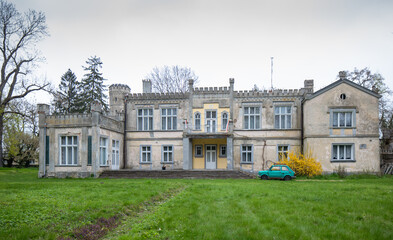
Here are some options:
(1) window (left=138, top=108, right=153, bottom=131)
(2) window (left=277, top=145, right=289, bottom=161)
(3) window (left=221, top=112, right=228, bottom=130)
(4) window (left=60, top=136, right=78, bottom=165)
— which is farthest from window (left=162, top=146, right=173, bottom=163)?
(2) window (left=277, top=145, right=289, bottom=161)

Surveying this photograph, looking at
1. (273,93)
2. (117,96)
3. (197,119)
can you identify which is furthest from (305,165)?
(117,96)

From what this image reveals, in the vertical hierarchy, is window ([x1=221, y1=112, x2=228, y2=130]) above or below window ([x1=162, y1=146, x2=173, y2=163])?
above

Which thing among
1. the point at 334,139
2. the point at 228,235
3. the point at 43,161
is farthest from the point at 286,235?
the point at 43,161

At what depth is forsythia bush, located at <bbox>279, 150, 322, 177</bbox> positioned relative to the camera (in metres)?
24.7

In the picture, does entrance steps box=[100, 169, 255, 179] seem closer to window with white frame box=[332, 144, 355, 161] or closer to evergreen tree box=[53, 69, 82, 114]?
window with white frame box=[332, 144, 355, 161]

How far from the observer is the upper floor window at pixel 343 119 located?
25875 mm

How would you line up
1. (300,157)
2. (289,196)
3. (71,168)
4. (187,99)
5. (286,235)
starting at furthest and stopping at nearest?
(187,99) < (300,157) < (71,168) < (289,196) < (286,235)

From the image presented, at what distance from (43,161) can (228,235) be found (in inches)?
886

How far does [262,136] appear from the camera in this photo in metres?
28.3

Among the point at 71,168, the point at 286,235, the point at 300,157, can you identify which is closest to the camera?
the point at 286,235

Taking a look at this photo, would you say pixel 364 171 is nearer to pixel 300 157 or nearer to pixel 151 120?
pixel 300 157

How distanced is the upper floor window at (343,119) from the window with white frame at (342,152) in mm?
1705

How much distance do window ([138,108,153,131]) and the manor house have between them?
3.7 inches

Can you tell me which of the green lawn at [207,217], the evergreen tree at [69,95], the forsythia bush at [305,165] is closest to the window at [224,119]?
the forsythia bush at [305,165]
